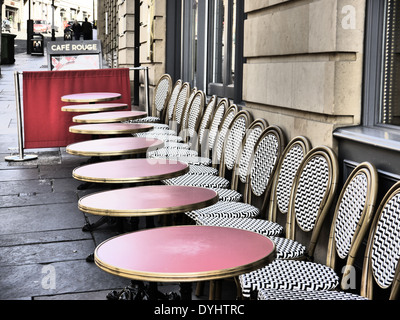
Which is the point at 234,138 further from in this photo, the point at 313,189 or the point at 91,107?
the point at 91,107

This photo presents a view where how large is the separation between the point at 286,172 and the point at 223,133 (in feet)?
5.33

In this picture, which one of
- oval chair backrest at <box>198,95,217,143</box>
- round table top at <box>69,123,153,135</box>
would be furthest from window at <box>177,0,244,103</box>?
round table top at <box>69,123,153,135</box>

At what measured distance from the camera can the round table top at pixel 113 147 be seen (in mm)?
4848

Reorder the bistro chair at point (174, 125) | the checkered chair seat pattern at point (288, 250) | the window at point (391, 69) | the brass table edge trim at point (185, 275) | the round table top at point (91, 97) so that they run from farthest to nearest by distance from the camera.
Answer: the round table top at point (91, 97)
the bistro chair at point (174, 125)
the window at point (391, 69)
the checkered chair seat pattern at point (288, 250)
the brass table edge trim at point (185, 275)

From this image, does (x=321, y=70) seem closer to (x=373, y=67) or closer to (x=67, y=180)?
(x=373, y=67)

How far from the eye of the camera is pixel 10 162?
8.16m

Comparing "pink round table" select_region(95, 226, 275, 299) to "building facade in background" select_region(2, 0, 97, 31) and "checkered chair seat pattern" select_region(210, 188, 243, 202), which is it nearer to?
"checkered chair seat pattern" select_region(210, 188, 243, 202)

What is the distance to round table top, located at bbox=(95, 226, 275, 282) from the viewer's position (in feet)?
7.59

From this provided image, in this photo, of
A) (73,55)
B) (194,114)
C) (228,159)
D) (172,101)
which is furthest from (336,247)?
(73,55)

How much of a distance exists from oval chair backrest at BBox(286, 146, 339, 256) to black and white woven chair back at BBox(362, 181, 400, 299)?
1.91 feet

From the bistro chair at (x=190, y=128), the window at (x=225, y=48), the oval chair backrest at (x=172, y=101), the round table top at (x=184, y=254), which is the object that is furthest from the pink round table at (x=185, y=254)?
the oval chair backrest at (x=172, y=101)

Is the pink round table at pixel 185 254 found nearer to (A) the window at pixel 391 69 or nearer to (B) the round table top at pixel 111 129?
(A) the window at pixel 391 69

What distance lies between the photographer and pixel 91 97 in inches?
306

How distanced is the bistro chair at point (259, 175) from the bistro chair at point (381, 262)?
1.33 meters
